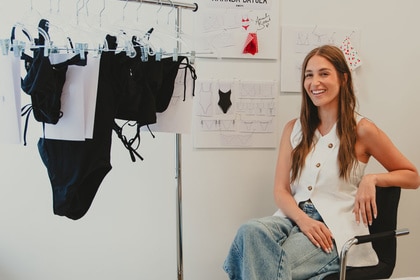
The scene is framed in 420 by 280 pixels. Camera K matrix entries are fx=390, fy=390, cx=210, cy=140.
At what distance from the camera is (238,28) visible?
2.03 m

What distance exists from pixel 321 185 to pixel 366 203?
20 centimetres

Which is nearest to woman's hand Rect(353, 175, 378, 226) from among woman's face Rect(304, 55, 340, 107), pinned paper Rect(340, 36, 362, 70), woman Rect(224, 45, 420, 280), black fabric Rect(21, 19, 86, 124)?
woman Rect(224, 45, 420, 280)

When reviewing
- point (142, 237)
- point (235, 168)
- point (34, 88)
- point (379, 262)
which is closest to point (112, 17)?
point (34, 88)

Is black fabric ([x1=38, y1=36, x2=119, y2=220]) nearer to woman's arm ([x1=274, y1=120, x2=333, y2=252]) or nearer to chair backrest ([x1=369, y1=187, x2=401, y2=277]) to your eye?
woman's arm ([x1=274, y1=120, x2=333, y2=252])

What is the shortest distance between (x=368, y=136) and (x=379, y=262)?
0.52 metres

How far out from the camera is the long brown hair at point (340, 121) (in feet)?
5.41

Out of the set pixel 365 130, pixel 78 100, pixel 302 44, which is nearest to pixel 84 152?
pixel 78 100

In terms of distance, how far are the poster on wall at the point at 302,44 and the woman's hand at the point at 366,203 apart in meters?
0.75

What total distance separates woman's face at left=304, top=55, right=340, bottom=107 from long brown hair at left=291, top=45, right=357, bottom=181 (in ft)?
0.07

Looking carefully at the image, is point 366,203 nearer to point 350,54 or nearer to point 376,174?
point 376,174

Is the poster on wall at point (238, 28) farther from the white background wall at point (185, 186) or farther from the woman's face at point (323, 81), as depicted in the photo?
the woman's face at point (323, 81)

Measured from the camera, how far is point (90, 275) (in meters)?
2.01

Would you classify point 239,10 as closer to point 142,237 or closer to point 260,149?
point 260,149

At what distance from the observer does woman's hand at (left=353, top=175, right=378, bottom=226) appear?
1.53 m
